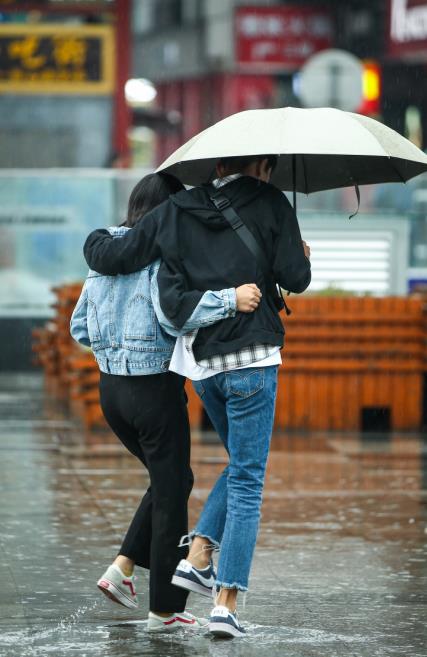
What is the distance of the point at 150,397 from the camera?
602cm

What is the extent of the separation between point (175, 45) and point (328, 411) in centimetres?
2163

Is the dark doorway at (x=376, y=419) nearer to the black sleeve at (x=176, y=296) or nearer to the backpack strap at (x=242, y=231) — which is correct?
the backpack strap at (x=242, y=231)

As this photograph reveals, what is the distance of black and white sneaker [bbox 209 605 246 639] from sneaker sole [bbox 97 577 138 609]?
44 centimetres

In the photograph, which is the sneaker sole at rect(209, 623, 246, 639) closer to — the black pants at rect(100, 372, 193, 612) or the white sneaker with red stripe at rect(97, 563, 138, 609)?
the black pants at rect(100, 372, 193, 612)

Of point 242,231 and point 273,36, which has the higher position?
point 273,36

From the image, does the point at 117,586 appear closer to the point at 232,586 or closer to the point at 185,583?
the point at 185,583

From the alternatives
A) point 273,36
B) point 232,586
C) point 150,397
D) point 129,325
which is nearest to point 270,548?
point 232,586

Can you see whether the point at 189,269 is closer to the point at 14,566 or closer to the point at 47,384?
the point at 14,566

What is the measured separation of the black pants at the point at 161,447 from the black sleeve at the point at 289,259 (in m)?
0.56

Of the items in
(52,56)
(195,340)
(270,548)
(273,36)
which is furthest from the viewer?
(273,36)

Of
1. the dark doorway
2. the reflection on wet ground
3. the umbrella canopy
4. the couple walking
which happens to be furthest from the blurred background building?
the couple walking

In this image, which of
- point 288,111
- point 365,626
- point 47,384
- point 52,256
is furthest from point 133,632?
point 52,256

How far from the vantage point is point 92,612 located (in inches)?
252

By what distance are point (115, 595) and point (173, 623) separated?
0.84 feet
